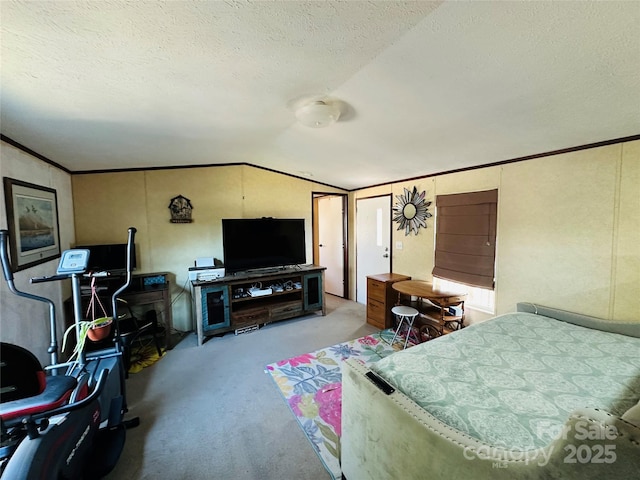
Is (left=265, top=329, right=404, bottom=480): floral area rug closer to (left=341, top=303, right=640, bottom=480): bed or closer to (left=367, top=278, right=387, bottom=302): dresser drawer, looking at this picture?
(left=341, top=303, right=640, bottom=480): bed

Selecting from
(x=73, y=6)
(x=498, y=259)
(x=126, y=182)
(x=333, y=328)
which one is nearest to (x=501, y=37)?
(x=73, y=6)

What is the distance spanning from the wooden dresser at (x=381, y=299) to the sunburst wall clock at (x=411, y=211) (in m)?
0.77

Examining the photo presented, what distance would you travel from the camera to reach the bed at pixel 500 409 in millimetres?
750

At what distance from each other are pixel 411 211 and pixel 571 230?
175 centimetres

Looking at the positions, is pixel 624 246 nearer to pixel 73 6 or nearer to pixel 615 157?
pixel 615 157

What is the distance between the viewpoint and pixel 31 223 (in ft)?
7.36

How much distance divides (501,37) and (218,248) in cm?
369

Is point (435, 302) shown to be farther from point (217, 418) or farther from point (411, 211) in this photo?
point (217, 418)

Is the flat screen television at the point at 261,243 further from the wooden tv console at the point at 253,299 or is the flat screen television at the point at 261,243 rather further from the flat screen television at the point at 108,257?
the flat screen television at the point at 108,257

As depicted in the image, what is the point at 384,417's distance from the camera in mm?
1244

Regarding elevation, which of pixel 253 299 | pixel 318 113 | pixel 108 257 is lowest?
pixel 253 299

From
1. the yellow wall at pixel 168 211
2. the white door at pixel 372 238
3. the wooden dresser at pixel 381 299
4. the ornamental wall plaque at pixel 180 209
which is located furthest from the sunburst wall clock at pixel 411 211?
the ornamental wall plaque at pixel 180 209

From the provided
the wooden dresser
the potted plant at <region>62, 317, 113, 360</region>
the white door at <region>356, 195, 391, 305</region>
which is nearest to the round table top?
the wooden dresser

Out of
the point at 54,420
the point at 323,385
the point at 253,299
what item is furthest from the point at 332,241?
the point at 54,420
